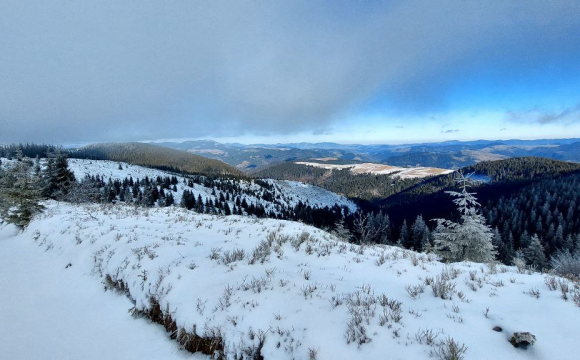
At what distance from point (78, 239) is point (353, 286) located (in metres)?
10.1

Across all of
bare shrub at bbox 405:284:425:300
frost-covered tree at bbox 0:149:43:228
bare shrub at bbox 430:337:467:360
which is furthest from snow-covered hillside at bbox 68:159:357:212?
bare shrub at bbox 430:337:467:360

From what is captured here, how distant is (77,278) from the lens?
7223mm

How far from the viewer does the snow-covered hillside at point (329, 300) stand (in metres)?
3.33

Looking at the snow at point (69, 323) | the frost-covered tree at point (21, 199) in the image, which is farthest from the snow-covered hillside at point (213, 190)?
the snow at point (69, 323)

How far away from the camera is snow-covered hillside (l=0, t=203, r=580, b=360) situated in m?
3.33

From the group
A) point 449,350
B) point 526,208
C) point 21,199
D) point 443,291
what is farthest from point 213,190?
point 526,208

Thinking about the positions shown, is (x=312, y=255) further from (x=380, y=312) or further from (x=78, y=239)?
(x=78, y=239)

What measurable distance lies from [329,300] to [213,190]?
12706 centimetres

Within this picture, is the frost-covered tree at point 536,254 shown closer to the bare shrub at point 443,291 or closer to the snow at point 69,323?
the bare shrub at point 443,291

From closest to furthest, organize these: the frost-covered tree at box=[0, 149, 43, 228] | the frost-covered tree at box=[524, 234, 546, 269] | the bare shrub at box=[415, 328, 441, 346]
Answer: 1. the bare shrub at box=[415, 328, 441, 346]
2. the frost-covered tree at box=[0, 149, 43, 228]
3. the frost-covered tree at box=[524, 234, 546, 269]

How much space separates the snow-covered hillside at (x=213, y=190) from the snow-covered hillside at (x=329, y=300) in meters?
99.0

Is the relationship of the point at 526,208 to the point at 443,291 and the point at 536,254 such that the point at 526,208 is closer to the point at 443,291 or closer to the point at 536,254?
the point at 536,254

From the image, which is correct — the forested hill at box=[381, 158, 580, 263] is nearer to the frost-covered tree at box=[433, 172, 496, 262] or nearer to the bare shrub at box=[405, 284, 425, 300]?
the frost-covered tree at box=[433, 172, 496, 262]

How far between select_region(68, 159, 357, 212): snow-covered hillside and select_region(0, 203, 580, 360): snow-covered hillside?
98969 millimetres
